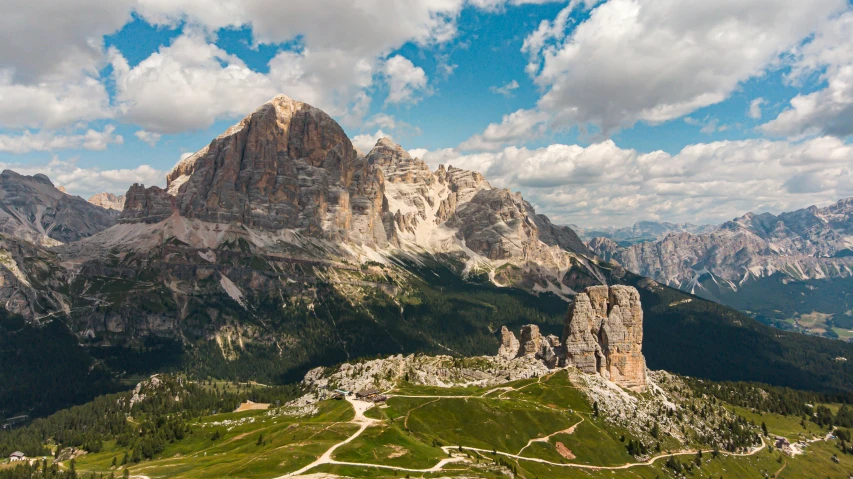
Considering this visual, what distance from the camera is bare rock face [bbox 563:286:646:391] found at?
597 feet

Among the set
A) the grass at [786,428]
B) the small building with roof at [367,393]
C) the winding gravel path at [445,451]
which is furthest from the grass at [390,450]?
the grass at [786,428]

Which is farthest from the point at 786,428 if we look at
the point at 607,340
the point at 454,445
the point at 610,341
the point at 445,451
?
→ the point at 445,451

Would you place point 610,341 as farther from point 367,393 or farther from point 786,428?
point 367,393

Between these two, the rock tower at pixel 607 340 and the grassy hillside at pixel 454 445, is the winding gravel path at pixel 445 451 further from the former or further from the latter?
the rock tower at pixel 607 340

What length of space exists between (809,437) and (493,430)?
128 m

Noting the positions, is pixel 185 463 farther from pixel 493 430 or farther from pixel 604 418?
pixel 604 418

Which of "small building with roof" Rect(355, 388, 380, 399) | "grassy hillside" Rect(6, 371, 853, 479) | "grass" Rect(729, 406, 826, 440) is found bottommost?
"grass" Rect(729, 406, 826, 440)

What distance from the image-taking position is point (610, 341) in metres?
182

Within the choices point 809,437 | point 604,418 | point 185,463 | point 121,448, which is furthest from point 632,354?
point 121,448

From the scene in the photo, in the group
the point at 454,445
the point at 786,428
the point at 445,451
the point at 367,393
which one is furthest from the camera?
the point at 786,428

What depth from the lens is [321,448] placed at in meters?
112

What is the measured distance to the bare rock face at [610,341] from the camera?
18188cm

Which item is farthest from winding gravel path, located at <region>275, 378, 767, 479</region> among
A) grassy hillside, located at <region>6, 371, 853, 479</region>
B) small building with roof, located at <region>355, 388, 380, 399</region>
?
small building with roof, located at <region>355, 388, 380, 399</region>

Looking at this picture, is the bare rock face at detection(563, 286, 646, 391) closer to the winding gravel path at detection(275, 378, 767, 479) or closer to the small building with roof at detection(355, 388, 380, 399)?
the winding gravel path at detection(275, 378, 767, 479)
